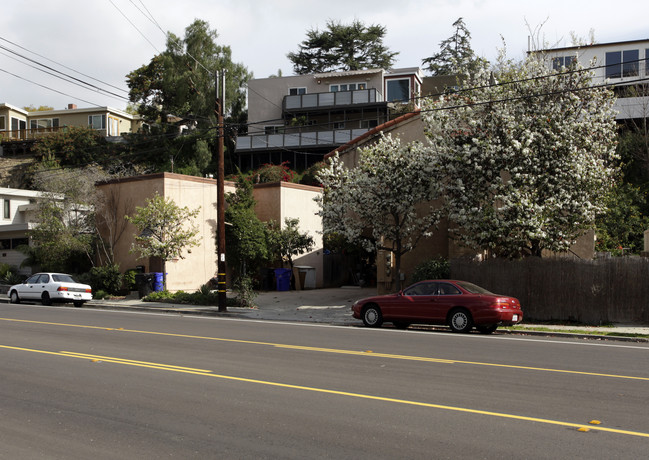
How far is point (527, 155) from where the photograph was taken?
19094mm

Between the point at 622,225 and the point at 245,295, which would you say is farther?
the point at 622,225

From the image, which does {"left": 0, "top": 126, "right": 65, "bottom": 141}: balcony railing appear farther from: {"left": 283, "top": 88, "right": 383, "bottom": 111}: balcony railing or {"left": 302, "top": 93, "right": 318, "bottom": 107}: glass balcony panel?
{"left": 302, "top": 93, "right": 318, "bottom": 107}: glass balcony panel

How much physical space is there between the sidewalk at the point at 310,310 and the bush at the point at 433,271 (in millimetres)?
2877

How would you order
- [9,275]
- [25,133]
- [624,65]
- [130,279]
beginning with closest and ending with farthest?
[130,279]
[9,275]
[624,65]
[25,133]

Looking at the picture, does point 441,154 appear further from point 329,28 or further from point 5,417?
point 329,28

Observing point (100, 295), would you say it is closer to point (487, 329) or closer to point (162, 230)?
point (162, 230)

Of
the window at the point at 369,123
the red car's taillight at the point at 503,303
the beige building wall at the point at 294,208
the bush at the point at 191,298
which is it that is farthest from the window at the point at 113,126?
the red car's taillight at the point at 503,303

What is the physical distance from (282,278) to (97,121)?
3988cm

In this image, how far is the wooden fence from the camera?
1842 centimetres

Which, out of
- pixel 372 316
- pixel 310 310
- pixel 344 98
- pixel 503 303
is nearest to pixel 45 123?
pixel 344 98

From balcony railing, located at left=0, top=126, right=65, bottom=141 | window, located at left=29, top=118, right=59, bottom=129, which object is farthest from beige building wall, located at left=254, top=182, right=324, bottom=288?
window, located at left=29, top=118, right=59, bottom=129

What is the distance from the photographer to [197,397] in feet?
27.1

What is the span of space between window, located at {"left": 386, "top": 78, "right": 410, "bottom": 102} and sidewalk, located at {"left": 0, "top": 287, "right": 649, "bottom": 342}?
26.5 meters

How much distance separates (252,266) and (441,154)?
43.5ft
